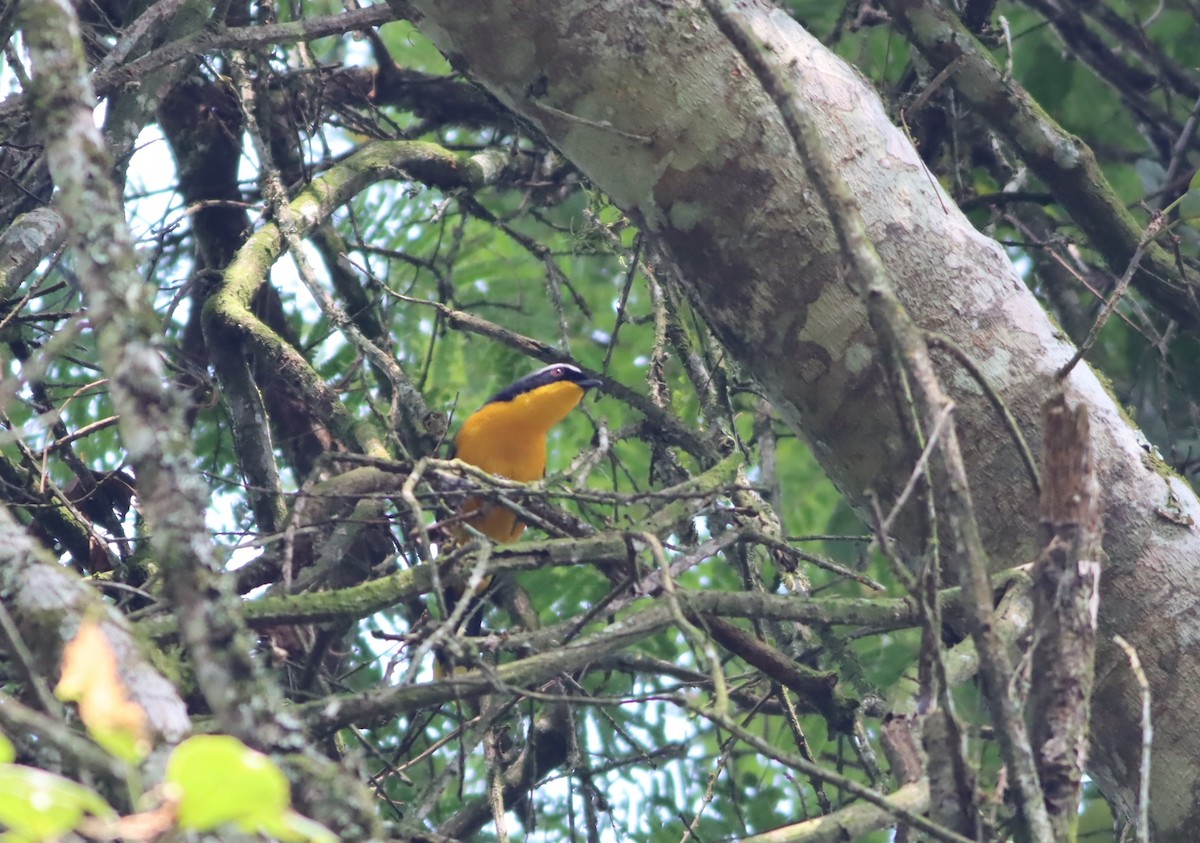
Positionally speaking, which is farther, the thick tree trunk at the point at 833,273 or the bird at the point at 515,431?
the bird at the point at 515,431

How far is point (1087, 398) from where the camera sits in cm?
328

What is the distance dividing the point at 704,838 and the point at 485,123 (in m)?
3.52

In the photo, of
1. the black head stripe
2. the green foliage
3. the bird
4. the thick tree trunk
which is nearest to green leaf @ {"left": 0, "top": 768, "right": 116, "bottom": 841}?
the green foliage

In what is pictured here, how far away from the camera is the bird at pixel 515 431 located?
5.92 m

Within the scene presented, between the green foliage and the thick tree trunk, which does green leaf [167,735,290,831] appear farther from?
the thick tree trunk

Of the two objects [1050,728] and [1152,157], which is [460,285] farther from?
[1050,728]

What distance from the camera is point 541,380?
6020mm

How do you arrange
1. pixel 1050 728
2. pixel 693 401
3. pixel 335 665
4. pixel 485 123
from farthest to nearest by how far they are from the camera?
pixel 485 123, pixel 693 401, pixel 335 665, pixel 1050 728

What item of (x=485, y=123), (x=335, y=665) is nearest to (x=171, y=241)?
(x=485, y=123)

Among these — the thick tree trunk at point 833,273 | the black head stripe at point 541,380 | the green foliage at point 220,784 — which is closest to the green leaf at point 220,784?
the green foliage at point 220,784

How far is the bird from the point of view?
19.4 feet

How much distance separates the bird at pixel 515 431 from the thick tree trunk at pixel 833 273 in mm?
2383

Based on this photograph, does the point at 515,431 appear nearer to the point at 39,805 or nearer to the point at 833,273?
the point at 833,273

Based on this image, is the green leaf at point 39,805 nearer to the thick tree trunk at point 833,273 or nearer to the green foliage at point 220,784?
the green foliage at point 220,784
